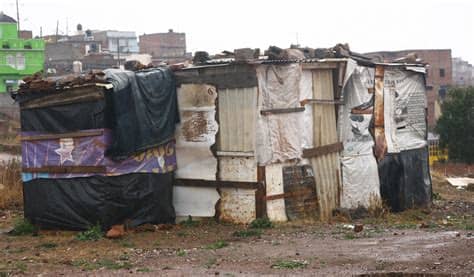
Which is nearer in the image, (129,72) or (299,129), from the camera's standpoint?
(129,72)

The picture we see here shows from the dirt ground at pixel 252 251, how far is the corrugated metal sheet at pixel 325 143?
655 millimetres

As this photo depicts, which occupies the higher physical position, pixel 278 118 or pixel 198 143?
pixel 278 118

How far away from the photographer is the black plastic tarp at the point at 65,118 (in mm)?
11719

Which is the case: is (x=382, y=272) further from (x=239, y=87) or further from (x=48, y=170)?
(x=48, y=170)

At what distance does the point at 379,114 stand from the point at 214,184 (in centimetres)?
423

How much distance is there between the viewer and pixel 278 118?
1270cm

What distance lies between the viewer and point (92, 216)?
38.7ft

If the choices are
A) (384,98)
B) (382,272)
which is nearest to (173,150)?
(384,98)

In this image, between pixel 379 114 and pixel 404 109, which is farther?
pixel 404 109

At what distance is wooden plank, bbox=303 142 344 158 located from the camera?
13215 millimetres

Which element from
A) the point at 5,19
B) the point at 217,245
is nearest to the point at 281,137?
the point at 217,245

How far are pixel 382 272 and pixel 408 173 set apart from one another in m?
8.25

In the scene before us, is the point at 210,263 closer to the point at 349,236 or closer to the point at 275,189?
the point at 349,236

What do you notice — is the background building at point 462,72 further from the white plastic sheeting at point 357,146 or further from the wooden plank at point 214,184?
the wooden plank at point 214,184
